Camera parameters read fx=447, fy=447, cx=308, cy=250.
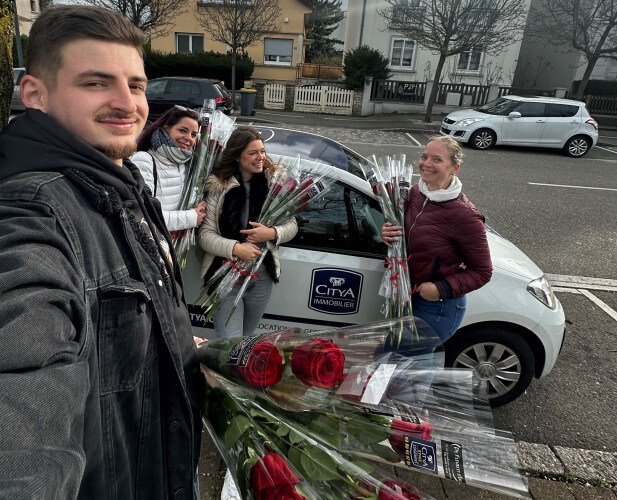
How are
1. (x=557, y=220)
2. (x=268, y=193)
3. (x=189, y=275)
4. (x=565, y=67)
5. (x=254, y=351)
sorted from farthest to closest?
(x=565, y=67), (x=557, y=220), (x=189, y=275), (x=268, y=193), (x=254, y=351)

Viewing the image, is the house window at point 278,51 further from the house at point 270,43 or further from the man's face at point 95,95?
the man's face at point 95,95

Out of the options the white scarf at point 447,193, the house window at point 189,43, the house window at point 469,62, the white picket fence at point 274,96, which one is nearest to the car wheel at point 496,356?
the white scarf at point 447,193

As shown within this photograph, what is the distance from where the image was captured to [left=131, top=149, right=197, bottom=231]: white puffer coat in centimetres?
245

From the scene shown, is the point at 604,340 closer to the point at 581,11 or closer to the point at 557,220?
the point at 557,220

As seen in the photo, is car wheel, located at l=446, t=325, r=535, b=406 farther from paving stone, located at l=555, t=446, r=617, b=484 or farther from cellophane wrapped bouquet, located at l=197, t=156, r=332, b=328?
cellophane wrapped bouquet, located at l=197, t=156, r=332, b=328

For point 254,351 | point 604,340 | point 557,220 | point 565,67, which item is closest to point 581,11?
point 565,67

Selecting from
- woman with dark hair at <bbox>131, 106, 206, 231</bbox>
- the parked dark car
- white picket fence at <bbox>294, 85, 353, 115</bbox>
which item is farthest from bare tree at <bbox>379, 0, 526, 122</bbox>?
woman with dark hair at <bbox>131, 106, 206, 231</bbox>

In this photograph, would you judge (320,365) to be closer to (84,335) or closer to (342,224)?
(84,335)

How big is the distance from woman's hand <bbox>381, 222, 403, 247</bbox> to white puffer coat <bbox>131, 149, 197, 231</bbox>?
1141mm

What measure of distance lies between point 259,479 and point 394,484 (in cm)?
33

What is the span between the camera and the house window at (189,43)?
27.0m

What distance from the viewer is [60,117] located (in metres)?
1.07

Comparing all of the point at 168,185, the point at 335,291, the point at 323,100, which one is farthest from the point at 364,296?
the point at 323,100

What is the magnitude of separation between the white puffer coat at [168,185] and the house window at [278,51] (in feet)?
89.1
